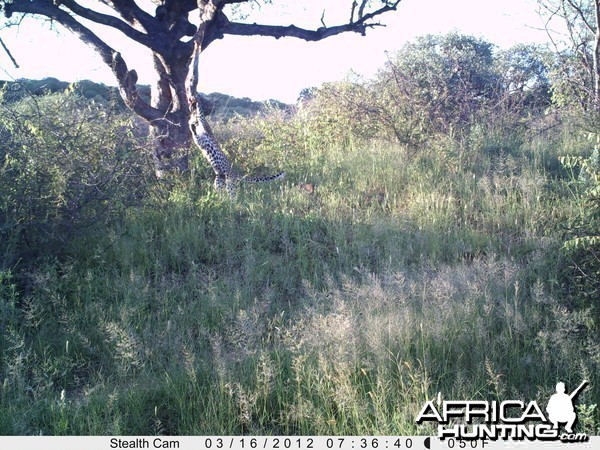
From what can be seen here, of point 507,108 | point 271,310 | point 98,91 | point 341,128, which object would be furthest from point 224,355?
point 98,91

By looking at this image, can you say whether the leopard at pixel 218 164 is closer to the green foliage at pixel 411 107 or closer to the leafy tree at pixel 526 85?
the green foliage at pixel 411 107

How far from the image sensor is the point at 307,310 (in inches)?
210

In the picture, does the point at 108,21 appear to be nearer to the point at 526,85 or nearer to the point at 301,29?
the point at 301,29

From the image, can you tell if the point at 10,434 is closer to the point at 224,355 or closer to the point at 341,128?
the point at 224,355

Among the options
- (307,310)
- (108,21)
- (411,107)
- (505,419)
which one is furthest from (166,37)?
(505,419)

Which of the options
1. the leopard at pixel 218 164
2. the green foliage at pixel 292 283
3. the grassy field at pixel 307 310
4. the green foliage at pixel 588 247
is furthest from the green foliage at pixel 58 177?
the green foliage at pixel 588 247

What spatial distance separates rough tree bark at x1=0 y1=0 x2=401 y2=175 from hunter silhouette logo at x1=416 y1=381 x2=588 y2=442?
238 inches

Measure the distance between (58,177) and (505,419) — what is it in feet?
15.5

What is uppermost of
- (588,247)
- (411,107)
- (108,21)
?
(108,21)

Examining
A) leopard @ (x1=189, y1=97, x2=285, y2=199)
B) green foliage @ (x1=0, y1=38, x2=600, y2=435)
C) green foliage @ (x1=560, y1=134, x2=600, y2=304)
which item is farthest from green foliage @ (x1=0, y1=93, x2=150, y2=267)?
green foliage @ (x1=560, y1=134, x2=600, y2=304)

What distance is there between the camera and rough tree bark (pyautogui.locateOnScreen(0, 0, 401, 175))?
361 inches

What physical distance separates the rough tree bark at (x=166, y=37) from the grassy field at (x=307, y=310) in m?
1.68

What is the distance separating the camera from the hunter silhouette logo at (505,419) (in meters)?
3.57

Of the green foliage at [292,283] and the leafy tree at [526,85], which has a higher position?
the leafy tree at [526,85]
